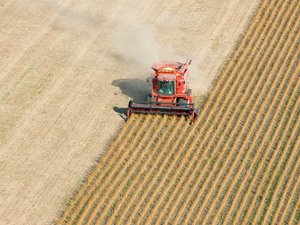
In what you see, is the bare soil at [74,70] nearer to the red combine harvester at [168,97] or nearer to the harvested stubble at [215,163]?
the harvested stubble at [215,163]

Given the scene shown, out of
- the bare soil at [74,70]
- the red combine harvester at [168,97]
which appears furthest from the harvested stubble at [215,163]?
the bare soil at [74,70]

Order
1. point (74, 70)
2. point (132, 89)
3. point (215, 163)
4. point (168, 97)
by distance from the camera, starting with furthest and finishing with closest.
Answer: point (74, 70) < point (132, 89) < point (168, 97) < point (215, 163)

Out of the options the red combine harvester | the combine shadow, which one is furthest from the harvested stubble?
the combine shadow

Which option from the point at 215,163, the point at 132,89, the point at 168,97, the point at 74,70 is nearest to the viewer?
the point at 215,163

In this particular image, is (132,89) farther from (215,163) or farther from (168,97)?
(215,163)

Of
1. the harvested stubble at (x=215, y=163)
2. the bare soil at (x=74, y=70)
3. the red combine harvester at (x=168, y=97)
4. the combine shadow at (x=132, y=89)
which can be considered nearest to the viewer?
the harvested stubble at (x=215, y=163)

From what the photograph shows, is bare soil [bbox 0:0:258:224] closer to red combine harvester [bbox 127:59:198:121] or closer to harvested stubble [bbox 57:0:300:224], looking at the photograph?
harvested stubble [bbox 57:0:300:224]

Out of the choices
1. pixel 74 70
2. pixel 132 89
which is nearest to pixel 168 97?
pixel 132 89
